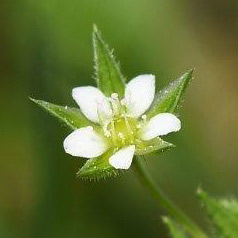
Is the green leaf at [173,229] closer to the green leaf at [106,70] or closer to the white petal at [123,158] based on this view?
the white petal at [123,158]

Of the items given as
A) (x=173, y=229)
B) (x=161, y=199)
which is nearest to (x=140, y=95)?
(x=161, y=199)

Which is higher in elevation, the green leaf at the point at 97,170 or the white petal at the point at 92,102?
the white petal at the point at 92,102

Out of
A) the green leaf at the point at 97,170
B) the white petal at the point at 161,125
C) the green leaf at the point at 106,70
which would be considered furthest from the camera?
A: the green leaf at the point at 106,70

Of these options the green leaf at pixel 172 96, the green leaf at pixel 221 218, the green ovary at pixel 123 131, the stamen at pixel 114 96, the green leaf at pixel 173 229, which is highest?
the stamen at pixel 114 96

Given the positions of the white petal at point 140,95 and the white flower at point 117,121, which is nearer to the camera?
the white flower at point 117,121

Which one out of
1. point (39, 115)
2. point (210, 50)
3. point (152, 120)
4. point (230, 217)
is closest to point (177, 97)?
point (152, 120)

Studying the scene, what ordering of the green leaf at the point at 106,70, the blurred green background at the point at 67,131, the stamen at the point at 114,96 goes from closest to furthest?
the green leaf at the point at 106,70 < the stamen at the point at 114,96 < the blurred green background at the point at 67,131

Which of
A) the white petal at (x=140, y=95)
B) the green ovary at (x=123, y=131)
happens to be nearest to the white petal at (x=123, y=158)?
the green ovary at (x=123, y=131)
